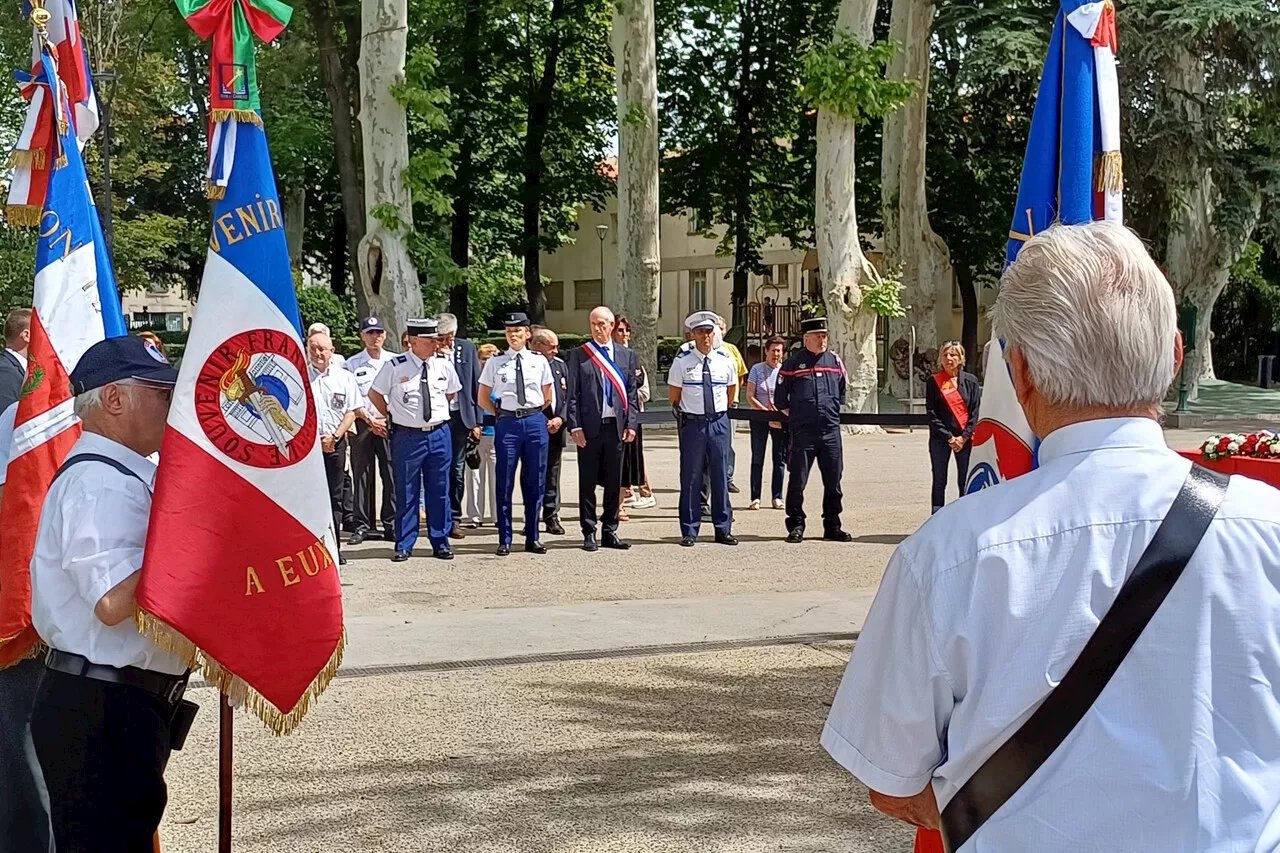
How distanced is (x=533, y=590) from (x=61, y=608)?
22.3 ft

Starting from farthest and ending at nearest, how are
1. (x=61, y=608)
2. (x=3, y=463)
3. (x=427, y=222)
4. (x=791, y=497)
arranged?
(x=427, y=222), (x=791, y=497), (x=3, y=463), (x=61, y=608)

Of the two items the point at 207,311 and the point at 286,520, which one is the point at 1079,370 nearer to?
the point at 286,520

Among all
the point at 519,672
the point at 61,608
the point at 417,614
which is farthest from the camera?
the point at 417,614

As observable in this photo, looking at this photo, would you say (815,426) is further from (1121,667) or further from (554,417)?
(1121,667)

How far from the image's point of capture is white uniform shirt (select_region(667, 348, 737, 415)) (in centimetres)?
1264

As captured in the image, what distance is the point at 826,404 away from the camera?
42.5 ft

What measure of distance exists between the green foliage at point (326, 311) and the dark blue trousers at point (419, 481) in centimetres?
2177

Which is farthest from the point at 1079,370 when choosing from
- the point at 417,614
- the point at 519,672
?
the point at 417,614

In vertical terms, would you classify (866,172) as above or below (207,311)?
above

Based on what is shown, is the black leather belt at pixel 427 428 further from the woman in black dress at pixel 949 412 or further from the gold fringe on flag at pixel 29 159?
the gold fringe on flag at pixel 29 159

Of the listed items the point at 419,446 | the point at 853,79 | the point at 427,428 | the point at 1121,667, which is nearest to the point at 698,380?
the point at 427,428

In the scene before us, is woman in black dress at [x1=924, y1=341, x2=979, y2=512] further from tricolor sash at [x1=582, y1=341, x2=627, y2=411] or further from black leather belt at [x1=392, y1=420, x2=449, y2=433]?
black leather belt at [x1=392, y1=420, x2=449, y2=433]

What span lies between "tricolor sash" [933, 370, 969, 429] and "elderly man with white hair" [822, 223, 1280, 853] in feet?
36.2

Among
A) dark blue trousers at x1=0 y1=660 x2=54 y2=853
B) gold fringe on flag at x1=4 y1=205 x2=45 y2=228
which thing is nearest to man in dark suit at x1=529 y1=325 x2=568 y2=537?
gold fringe on flag at x1=4 y1=205 x2=45 y2=228
